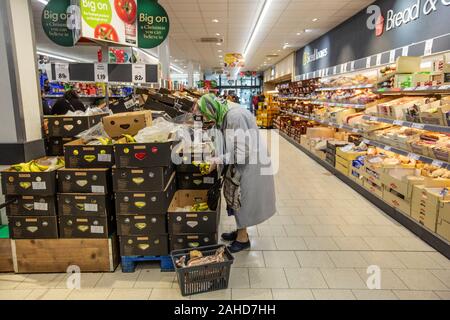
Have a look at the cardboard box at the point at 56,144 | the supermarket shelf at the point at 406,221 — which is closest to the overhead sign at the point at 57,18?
the cardboard box at the point at 56,144

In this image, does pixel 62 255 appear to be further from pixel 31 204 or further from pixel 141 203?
pixel 141 203

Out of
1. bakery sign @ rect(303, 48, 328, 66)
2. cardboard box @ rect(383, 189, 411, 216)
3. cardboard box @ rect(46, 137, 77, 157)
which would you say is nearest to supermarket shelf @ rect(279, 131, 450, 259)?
cardboard box @ rect(383, 189, 411, 216)

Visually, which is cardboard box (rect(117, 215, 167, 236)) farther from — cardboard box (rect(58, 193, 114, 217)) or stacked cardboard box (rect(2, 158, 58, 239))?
stacked cardboard box (rect(2, 158, 58, 239))

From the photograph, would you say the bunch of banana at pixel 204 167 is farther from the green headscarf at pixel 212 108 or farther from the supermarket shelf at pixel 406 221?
the supermarket shelf at pixel 406 221

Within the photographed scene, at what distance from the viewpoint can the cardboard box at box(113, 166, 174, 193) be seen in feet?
9.89

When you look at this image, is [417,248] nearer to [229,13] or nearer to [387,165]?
[387,165]

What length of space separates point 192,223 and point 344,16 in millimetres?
7657

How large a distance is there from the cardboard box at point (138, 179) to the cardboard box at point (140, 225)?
27 centimetres

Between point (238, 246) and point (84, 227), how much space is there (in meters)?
1.55

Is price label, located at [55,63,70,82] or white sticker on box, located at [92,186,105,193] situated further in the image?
price label, located at [55,63,70,82]

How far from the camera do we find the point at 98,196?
302 cm

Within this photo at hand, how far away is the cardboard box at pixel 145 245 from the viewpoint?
10.3 feet

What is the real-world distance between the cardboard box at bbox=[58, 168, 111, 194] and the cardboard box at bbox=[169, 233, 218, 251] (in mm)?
776
